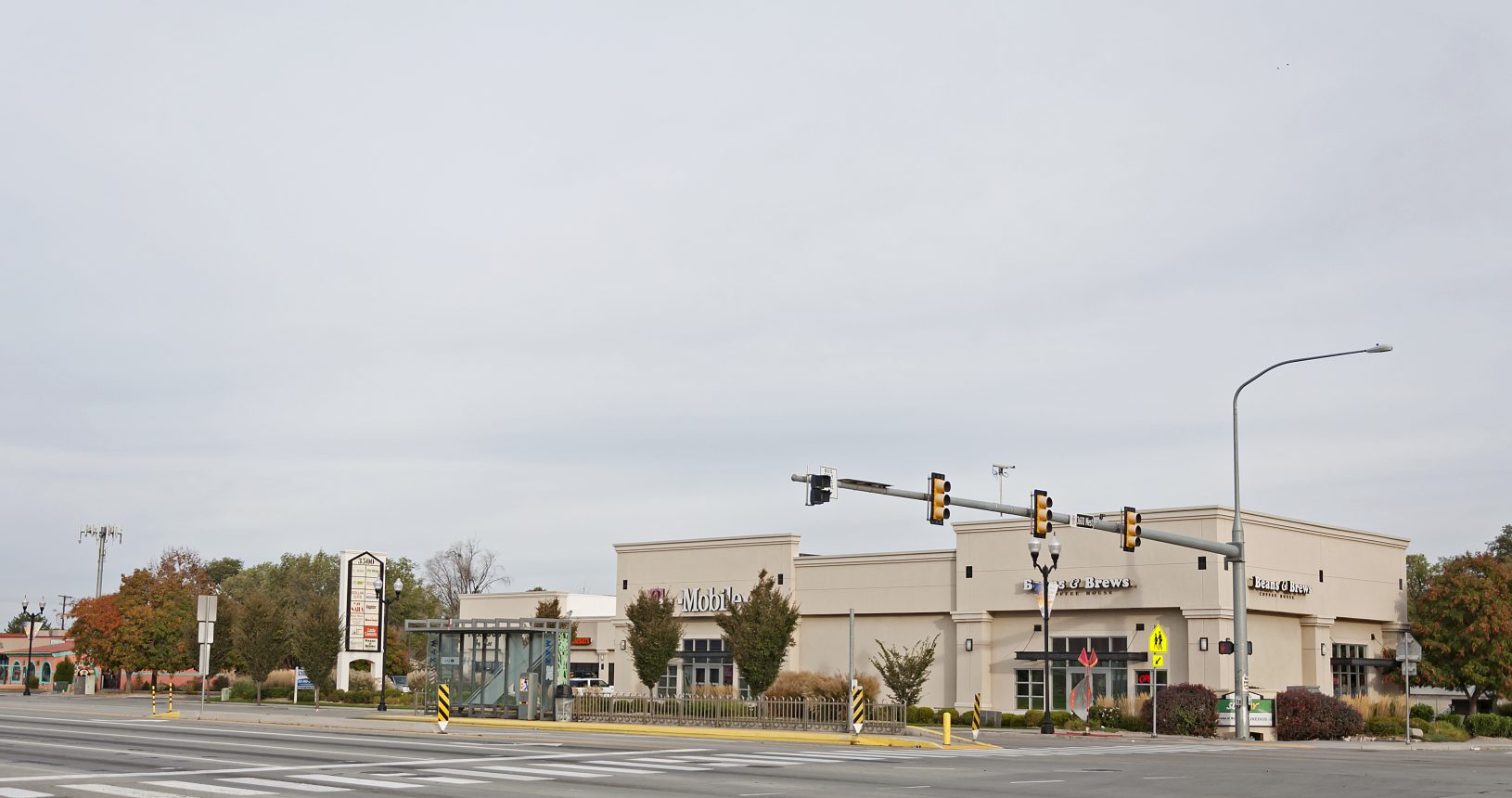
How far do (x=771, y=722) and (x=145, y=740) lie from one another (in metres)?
17.2

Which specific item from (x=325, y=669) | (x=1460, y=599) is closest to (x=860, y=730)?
(x=1460, y=599)

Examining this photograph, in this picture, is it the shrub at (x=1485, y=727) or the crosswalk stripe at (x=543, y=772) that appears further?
the shrub at (x=1485, y=727)

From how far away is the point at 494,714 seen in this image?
1767 inches

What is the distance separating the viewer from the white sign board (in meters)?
70.6

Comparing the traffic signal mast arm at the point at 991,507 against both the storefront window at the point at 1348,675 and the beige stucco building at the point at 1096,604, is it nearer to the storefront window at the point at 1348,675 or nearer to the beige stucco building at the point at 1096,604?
the beige stucco building at the point at 1096,604

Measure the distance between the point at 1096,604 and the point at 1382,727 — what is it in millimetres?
10585

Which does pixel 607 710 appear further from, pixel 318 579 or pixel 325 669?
pixel 318 579

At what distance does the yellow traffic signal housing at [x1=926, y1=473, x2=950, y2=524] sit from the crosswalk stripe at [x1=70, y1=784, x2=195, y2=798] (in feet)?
59.2

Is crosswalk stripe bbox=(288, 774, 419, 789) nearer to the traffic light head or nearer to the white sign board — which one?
the traffic light head

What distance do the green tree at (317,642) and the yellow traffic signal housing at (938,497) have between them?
139ft

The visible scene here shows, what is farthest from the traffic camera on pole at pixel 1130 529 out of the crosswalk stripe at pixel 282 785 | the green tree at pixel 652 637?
the green tree at pixel 652 637

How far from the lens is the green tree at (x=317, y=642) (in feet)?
213

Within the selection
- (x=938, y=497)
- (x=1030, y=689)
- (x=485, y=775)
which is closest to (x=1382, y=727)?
(x=1030, y=689)

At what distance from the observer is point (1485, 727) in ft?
153
